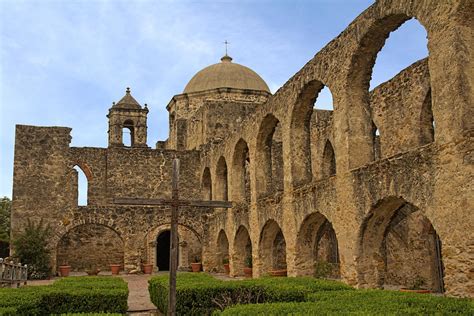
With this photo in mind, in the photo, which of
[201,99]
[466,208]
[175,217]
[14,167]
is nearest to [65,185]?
[14,167]

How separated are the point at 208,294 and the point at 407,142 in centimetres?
792

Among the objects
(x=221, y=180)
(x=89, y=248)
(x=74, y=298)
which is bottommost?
(x=74, y=298)

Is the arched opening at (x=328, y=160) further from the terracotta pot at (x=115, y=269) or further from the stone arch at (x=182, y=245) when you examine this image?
the terracotta pot at (x=115, y=269)

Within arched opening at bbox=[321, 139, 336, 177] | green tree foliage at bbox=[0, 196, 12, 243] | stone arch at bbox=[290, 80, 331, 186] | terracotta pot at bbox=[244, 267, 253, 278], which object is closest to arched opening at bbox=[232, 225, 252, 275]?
terracotta pot at bbox=[244, 267, 253, 278]

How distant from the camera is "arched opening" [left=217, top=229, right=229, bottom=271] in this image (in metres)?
21.5

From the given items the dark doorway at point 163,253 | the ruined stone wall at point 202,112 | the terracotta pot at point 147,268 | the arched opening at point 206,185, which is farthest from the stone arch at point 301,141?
the dark doorway at point 163,253

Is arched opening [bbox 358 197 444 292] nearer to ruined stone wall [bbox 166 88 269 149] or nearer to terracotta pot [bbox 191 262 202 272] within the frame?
terracotta pot [bbox 191 262 202 272]

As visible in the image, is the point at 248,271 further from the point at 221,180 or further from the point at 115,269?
the point at 115,269

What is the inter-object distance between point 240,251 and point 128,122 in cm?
1373

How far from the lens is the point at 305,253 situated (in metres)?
14.3

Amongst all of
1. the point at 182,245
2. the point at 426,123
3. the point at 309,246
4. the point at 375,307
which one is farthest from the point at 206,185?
the point at 375,307

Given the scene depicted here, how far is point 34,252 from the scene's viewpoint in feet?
64.3

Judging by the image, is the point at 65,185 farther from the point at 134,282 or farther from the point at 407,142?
the point at 407,142

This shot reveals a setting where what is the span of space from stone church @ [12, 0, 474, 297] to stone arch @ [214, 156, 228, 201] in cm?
5
